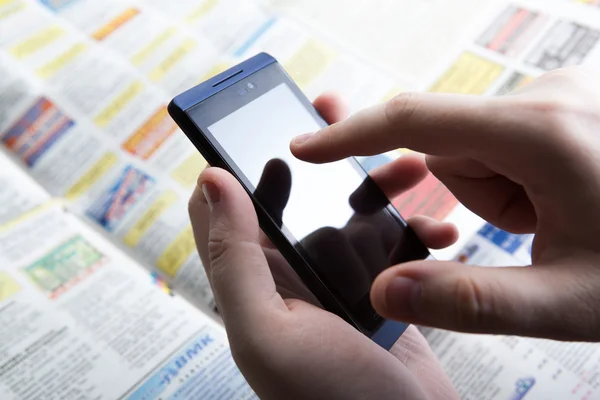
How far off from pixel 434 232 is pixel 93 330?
0.33m

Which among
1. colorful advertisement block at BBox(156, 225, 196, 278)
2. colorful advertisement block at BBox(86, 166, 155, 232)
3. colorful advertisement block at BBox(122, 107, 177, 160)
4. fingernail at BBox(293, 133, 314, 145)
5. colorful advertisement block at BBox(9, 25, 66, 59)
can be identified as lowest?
colorful advertisement block at BBox(156, 225, 196, 278)

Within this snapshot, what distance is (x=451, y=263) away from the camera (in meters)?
0.26

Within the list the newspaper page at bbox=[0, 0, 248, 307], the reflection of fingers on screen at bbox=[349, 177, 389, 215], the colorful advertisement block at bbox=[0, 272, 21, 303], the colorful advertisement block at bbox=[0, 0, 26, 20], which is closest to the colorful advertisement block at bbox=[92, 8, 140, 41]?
the newspaper page at bbox=[0, 0, 248, 307]

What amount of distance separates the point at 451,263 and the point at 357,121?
11 centimetres

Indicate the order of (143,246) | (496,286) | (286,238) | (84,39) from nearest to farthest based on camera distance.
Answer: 1. (496,286)
2. (286,238)
3. (143,246)
4. (84,39)

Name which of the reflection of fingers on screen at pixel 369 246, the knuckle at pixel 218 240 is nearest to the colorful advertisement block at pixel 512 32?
the reflection of fingers on screen at pixel 369 246

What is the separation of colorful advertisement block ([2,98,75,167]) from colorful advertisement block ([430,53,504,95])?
46 cm

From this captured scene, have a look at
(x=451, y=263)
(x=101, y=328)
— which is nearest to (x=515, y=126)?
(x=451, y=263)

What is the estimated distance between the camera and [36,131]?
58 cm

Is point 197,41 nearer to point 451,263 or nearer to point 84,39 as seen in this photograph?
point 84,39

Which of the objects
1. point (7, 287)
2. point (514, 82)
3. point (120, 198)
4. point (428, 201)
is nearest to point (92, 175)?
point (120, 198)

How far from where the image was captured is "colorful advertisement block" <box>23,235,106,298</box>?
0.47m

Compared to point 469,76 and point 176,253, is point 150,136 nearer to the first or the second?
point 176,253

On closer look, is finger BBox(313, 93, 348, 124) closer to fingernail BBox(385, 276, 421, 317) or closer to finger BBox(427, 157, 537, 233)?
finger BBox(427, 157, 537, 233)
